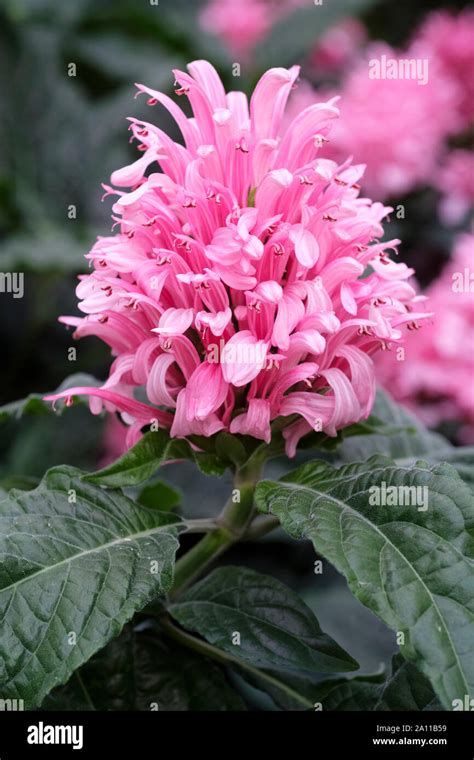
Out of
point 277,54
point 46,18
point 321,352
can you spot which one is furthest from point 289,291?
point 46,18

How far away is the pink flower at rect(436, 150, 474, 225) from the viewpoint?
1.31 meters

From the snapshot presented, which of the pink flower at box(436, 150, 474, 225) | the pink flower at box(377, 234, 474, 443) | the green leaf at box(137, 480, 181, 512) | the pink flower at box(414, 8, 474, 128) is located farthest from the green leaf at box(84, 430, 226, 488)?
the pink flower at box(414, 8, 474, 128)

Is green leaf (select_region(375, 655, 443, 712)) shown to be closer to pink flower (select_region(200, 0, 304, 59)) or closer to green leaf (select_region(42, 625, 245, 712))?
green leaf (select_region(42, 625, 245, 712))

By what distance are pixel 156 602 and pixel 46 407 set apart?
0.54 ft

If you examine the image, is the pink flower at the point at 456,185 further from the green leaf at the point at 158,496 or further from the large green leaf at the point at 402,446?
the green leaf at the point at 158,496

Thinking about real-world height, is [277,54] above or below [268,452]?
above

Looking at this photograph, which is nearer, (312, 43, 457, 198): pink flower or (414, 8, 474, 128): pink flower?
(312, 43, 457, 198): pink flower

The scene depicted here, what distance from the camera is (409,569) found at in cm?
46

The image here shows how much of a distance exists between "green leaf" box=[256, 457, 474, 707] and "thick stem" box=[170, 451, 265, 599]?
0.17ft

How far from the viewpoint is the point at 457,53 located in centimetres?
140

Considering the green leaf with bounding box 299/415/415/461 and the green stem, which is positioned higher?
the green leaf with bounding box 299/415/415/461

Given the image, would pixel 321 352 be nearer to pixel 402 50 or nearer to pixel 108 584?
pixel 108 584

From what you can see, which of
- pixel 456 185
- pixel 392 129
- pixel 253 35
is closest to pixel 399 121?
pixel 392 129

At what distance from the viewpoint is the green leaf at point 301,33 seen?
4.91 ft
